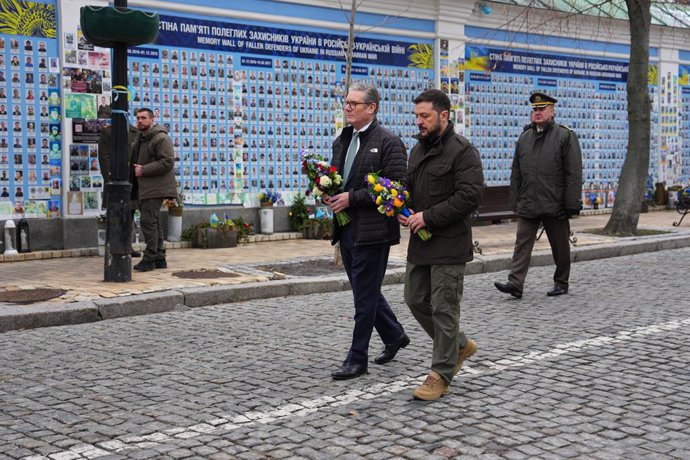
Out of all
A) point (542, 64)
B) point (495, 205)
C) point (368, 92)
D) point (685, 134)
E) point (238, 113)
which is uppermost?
point (542, 64)

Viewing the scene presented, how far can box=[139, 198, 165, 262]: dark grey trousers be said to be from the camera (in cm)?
1110

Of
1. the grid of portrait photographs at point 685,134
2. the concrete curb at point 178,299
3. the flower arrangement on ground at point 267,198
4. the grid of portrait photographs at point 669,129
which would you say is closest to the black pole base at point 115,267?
the concrete curb at point 178,299

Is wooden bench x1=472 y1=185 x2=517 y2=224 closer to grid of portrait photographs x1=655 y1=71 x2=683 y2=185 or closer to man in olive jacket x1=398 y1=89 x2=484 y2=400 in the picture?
grid of portrait photographs x1=655 y1=71 x2=683 y2=185

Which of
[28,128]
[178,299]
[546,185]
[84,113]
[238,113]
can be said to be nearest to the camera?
[178,299]

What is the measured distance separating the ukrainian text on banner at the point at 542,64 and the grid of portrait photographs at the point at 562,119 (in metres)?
0.13

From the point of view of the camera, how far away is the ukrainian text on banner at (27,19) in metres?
12.1

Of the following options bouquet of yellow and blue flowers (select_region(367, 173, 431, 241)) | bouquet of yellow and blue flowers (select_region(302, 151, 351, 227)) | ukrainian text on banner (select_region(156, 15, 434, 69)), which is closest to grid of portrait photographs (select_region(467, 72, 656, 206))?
ukrainian text on banner (select_region(156, 15, 434, 69))

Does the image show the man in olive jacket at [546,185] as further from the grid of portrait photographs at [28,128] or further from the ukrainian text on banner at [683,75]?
the ukrainian text on banner at [683,75]

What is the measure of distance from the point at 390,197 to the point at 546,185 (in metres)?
4.31

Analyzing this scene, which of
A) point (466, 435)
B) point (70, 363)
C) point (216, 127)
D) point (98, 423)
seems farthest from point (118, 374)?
point (216, 127)

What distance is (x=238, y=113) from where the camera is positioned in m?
14.6

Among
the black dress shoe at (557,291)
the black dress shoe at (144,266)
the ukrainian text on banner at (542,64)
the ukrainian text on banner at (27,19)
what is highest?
the ukrainian text on banner at (542,64)

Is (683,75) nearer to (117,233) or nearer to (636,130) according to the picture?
(636,130)

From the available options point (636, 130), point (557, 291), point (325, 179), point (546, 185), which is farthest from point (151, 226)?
point (636, 130)
